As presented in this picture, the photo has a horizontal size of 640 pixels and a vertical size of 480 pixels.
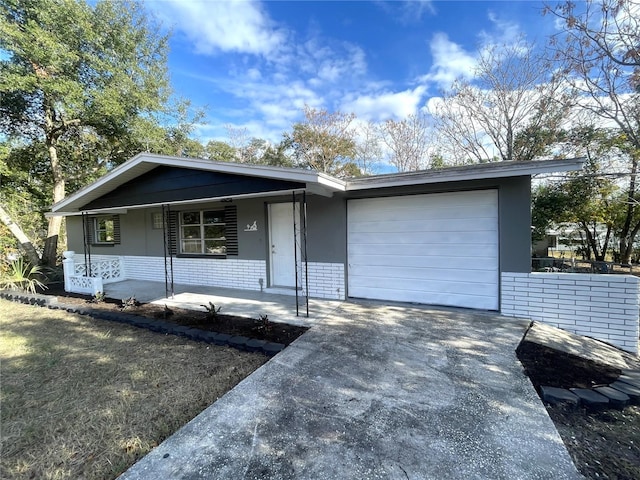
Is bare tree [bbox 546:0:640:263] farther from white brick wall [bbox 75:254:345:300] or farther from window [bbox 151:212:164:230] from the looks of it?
window [bbox 151:212:164:230]

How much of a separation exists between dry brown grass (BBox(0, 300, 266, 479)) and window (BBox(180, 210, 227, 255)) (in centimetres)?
344

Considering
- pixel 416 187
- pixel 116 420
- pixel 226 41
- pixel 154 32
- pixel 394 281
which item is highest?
pixel 154 32

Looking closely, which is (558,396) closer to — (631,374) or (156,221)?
(631,374)

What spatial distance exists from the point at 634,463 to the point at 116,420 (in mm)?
4022

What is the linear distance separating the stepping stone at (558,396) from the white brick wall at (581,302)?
2.24 metres

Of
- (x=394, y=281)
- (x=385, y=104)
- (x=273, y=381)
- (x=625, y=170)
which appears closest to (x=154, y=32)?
(x=385, y=104)

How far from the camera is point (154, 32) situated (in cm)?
1217

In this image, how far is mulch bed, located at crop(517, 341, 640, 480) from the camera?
1933 mm

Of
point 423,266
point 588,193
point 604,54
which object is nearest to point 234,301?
point 423,266

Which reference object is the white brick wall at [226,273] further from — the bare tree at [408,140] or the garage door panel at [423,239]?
the bare tree at [408,140]

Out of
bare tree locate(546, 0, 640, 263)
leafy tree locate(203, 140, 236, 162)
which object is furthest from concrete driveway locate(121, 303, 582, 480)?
leafy tree locate(203, 140, 236, 162)

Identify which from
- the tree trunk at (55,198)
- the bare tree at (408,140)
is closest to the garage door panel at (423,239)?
the bare tree at (408,140)

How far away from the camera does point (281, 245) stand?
7004mm

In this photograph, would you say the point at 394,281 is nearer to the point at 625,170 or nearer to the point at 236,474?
the point at 236,474
